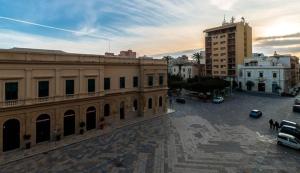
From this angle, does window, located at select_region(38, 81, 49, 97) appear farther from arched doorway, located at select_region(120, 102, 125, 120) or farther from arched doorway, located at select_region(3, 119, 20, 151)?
arched doorway, located at select_region(120, 102, 125, 120)

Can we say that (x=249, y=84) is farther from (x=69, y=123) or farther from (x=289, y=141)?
(x=69, y=123)

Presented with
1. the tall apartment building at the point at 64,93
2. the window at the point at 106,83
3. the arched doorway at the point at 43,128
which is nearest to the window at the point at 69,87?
the tall apartment building at the point at 64,93

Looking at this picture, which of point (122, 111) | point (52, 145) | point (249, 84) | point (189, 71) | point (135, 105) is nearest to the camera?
point (52, 145)

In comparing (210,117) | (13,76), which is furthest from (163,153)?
(210,117)

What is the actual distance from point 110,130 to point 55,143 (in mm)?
7184

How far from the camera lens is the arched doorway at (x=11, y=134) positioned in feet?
69.4

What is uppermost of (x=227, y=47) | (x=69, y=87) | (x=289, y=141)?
(x=227, y=47)

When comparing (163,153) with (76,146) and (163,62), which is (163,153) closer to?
(76,146)

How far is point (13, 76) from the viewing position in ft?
70.0

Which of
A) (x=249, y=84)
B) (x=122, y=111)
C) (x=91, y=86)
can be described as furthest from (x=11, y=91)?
(x=249, y=84)

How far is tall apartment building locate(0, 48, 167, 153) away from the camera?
21.4m

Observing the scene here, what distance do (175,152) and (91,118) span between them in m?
12.5

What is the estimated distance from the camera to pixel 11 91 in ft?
70.1

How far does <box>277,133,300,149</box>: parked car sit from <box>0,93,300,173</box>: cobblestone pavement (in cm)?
57
